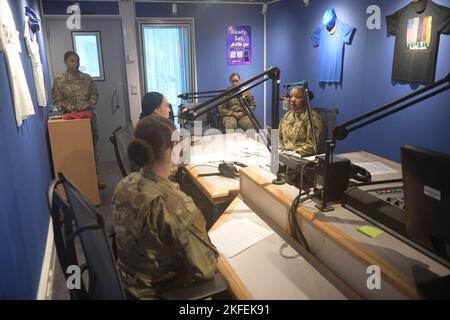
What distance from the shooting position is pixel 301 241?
1511 mm

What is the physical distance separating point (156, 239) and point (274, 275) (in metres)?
0.46

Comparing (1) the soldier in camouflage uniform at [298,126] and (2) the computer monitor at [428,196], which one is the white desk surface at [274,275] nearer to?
(2) the computer monitor at [428,196]

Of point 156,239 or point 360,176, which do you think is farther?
point 360,176

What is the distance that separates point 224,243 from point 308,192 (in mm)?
448

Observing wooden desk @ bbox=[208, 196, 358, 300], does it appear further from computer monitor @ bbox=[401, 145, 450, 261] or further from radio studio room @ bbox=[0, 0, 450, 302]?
computer monitor @ bbox=[401, 145, 450, 261]

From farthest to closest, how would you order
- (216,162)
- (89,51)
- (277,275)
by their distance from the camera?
(89,51) → (216,162) → (277,275)

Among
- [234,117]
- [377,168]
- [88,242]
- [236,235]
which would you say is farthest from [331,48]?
[88,242]

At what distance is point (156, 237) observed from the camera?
48.5 inches

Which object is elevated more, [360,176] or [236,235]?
[360,176]

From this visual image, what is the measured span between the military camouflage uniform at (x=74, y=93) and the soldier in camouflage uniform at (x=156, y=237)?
317 centimetres

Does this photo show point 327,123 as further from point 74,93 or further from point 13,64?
point 74,93

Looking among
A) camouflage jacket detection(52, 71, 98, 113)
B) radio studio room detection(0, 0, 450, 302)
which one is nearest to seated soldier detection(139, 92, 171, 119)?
radio studio room detection(0, 0, 450, 302)

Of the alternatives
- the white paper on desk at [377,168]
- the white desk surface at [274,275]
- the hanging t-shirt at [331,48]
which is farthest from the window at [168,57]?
the white desk surface at [274,275]
